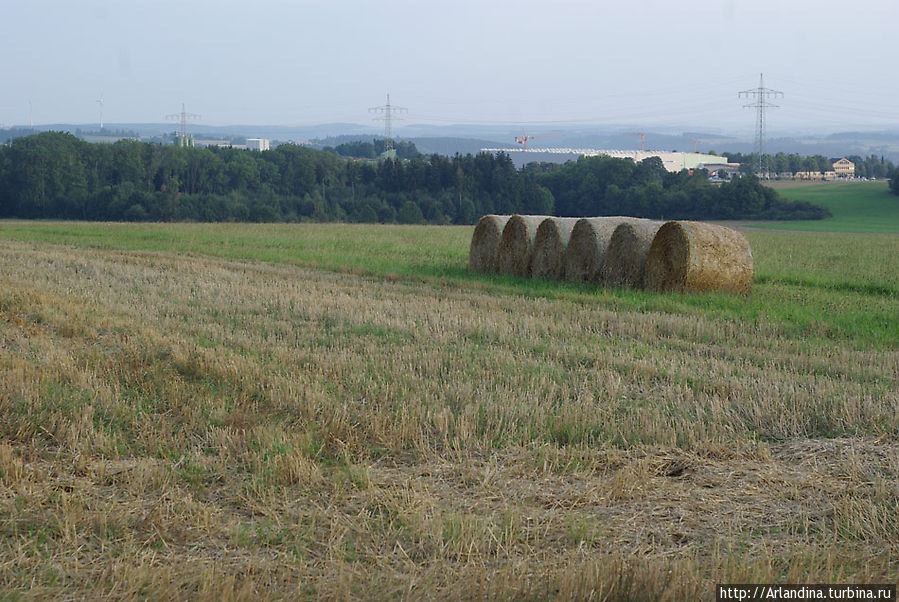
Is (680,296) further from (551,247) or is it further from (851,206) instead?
(851,206)

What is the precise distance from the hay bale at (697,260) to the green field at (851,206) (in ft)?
137

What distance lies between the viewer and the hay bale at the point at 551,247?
56.7 feet

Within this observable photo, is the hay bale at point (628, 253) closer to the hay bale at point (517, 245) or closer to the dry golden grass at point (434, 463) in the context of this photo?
the hay bale at point (517, 245)

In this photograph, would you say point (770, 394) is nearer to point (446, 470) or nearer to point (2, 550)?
point (446, 470)

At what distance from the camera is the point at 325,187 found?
82.2 m

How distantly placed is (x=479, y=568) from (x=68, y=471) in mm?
2806

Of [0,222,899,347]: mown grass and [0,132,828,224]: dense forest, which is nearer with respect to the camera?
[0,222,899,347]: mown grass

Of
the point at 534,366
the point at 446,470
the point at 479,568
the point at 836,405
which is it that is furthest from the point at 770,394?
the point at 479,568

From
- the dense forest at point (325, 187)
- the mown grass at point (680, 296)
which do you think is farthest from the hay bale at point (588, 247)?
the dense forest at point (325, 187)

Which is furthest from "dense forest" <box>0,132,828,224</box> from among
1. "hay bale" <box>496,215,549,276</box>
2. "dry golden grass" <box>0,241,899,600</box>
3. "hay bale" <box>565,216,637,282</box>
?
"dry golden grass" <box>0,241,899,600</box>

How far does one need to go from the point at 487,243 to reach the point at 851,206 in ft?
203

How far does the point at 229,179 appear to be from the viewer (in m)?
81.0

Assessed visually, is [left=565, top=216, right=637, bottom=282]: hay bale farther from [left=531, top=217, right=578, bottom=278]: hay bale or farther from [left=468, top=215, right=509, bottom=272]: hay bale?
[left=468, top=215, right=509, bottom=272]: hay bale

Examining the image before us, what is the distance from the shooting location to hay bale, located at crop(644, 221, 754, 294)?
1480 cm
